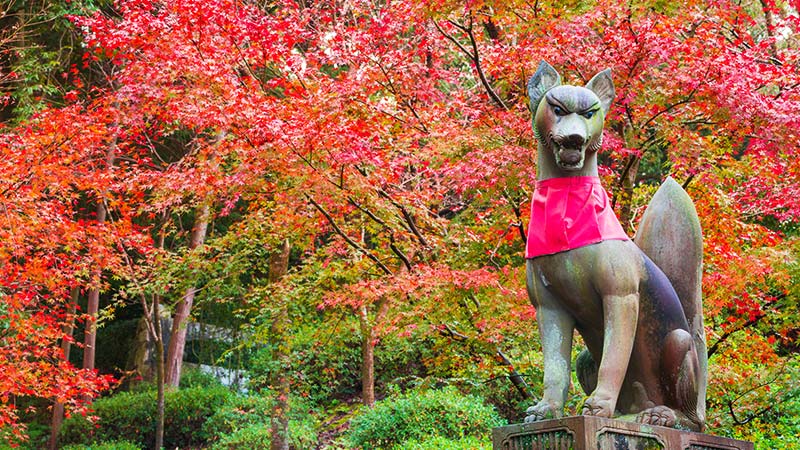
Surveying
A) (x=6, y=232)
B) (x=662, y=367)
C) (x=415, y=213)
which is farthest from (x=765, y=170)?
(x=6, y=232)

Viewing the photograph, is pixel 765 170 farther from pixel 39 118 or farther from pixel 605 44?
pixel 39 118

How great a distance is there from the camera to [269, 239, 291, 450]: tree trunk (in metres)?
9.82

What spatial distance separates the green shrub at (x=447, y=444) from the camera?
9266 mm

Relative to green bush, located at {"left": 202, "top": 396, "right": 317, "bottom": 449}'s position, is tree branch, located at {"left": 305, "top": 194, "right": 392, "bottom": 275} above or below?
above

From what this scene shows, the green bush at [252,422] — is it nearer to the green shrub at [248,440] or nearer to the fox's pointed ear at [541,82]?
the green shrub at [248,440]

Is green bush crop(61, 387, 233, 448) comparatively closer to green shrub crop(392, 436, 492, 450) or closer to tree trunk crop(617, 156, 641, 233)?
green shrub crop(392, 436, 492, 450)

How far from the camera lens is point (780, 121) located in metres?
6.75

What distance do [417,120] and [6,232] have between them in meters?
5.24

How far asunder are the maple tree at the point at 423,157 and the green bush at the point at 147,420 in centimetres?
265

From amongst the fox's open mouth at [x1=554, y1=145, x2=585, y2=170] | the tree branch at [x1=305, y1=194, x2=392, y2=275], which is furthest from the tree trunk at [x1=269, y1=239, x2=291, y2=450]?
the fox's open mouth at [x1=554, y1=145, x2=585, y2=170]

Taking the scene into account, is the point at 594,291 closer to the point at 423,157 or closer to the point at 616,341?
the point at 616,341

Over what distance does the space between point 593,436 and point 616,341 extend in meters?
0.46

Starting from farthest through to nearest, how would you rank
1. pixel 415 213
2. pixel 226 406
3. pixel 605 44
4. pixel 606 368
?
pixel 226 406, pixel 415 213, pixel 605 44, pixel 606 368

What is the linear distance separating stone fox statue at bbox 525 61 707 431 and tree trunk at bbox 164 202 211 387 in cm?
1090
